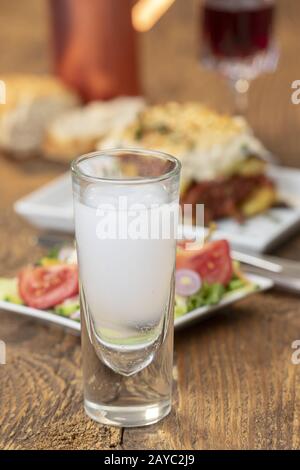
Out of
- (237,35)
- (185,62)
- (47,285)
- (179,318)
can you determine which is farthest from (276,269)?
(185,62)

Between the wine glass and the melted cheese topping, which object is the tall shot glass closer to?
the melted cheese topping

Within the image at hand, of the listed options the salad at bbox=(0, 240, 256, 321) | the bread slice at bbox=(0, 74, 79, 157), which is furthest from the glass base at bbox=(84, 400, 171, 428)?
the bread slice at bbox=(0, 74, 79, 157)

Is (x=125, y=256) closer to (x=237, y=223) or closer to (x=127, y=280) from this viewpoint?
(x=127, y=280)

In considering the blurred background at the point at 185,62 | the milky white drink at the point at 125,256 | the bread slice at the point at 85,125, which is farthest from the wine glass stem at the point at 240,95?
the milky white drink at the point at 125,256

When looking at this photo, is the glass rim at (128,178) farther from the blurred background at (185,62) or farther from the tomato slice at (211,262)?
the blurred background at (185,62)
